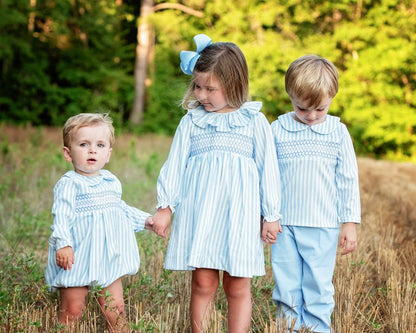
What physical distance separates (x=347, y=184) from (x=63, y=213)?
155 cm

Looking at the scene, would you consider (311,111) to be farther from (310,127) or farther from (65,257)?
(65,257)

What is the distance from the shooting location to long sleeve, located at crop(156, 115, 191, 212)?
2.88m

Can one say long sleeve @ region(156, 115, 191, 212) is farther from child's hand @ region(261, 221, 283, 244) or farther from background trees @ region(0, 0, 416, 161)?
background trees @ region(0, 0, 416, 161)

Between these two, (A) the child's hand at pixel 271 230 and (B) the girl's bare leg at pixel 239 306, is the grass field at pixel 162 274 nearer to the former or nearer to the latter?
(B) the girl's bare leg at pixel 239 306

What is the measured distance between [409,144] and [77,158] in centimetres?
1766

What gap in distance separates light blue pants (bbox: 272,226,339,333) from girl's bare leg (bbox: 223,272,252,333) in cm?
24

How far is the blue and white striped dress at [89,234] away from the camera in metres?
2.77

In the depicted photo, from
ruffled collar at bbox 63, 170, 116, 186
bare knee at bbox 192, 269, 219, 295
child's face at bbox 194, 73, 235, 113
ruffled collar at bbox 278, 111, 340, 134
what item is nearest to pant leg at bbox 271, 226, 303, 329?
bare knee at bbox 192, 269, 219, 295

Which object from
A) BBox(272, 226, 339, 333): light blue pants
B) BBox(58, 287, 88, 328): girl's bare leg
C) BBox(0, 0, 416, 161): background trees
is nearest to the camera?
BBox(58, 287, 88, 328): girl's bare leg

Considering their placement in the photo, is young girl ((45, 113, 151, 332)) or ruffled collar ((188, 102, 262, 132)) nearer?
young girl ((45, 113, 151, 332))

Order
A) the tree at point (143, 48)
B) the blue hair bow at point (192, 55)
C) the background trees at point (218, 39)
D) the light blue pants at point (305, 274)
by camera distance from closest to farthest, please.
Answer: the blue hair bow at point (192, 55) → the light blue pants at point (305, 274) → the background trees at point (218, 39) → the tree at point (143, 48)

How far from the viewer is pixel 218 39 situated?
1886 centimetres

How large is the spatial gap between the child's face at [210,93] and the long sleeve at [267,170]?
204 mm

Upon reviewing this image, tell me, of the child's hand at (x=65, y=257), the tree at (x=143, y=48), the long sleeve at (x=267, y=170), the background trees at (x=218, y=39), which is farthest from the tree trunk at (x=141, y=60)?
the child's hand at (x=65, y=257)
